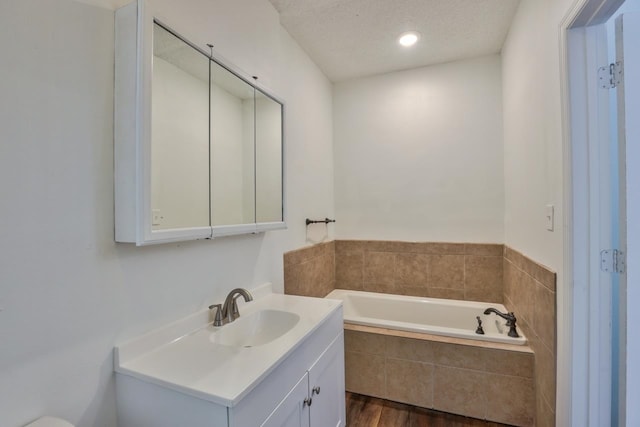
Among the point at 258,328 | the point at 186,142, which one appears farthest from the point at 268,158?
the point at 258,328

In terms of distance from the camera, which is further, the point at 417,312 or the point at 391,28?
the point at 417,312

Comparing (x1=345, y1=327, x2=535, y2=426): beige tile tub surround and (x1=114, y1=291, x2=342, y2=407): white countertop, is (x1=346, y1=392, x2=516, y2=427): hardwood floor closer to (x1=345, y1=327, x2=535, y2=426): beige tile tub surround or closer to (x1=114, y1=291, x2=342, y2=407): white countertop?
(x1=345, y1=327, x2=535, y2=426): beige tile tub surround

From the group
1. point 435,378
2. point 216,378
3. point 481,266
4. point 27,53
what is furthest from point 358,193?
point 27,53

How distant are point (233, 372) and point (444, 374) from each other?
1.55m

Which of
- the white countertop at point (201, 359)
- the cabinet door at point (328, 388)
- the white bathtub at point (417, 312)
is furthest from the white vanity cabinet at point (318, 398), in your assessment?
the white bathtub at point (417, 312)

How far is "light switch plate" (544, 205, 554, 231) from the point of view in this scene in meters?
1.38

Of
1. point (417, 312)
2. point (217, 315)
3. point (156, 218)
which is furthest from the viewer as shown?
point (417, 312)

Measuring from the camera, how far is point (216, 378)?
87 centimetres

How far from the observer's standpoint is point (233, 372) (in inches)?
35.5

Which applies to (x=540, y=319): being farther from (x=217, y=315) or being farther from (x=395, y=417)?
(x=217, y=315)

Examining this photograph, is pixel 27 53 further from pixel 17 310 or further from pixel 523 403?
pixel 523 403

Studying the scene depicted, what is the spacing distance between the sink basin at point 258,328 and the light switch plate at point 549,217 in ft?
4.20

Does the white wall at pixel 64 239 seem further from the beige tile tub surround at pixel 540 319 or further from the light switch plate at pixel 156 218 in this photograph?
the beige tile tub surround at pixel 540 319

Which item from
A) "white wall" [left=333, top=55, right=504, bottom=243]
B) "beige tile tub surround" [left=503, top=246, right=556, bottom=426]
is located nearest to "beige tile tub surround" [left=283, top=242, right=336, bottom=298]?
"white wall" [left=333, top=55, right=504, bottom=243]
